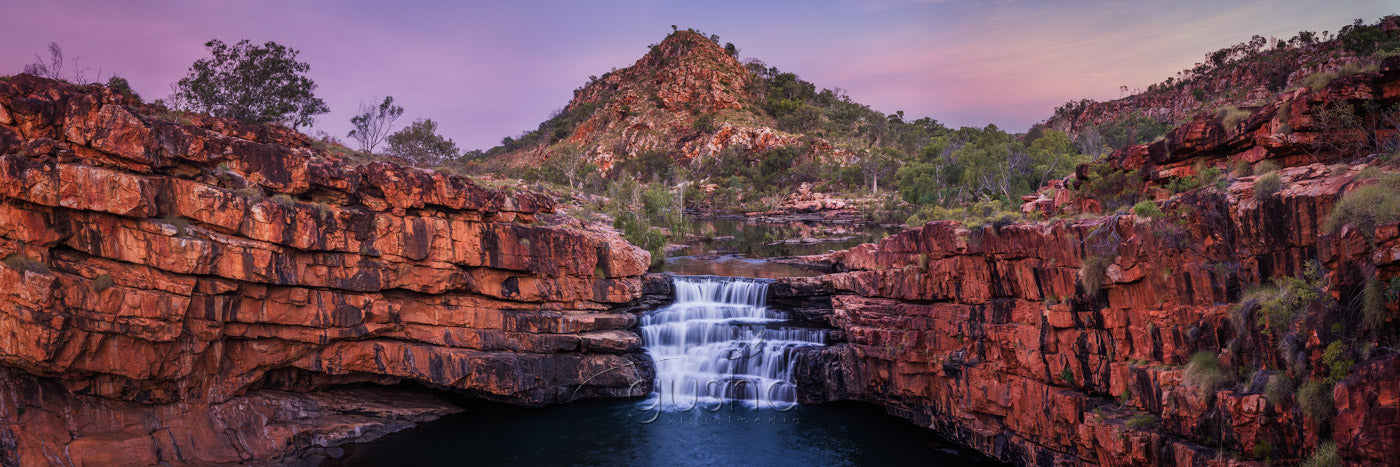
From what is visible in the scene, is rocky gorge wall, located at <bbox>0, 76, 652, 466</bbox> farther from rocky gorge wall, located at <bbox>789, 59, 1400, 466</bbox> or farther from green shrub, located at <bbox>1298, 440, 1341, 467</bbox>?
green shrub, located at <bbox>1298, 440, 1341, 467</bbox>

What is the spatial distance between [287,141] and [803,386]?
62.1ft

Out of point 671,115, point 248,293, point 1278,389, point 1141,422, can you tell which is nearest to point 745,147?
point 671,115

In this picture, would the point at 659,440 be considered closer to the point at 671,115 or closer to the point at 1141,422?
the point at 1141,422

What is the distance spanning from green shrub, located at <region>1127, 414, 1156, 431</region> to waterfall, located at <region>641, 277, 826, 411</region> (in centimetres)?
1105

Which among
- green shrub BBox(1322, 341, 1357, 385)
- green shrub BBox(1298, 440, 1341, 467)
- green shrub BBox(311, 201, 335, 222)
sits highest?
green shrub BBox(311, 201, 335, 222)

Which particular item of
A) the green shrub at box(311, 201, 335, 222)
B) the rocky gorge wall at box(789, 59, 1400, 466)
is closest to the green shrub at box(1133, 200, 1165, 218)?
the rocky gorge wall at box(789, 59, 1400, 466)

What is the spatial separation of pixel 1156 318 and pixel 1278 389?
303cm

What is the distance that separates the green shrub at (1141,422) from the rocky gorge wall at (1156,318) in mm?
30

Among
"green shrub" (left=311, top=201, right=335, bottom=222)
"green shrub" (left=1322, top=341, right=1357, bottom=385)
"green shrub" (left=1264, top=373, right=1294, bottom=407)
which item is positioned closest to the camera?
"green shrub" (left=1322, top=341, right=1357, bottom=385)

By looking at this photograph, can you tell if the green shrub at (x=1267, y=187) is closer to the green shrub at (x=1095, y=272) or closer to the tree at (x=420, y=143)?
the green shrub at (x=1095, y=272)

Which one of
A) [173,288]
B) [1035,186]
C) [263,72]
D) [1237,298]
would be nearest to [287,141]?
[173,288]

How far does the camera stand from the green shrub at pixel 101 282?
15.6m

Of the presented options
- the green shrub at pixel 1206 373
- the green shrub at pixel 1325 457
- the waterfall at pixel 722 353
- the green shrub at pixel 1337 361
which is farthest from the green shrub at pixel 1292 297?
the waterfall at pixel 722 353

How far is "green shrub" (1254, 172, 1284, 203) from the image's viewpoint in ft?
39.6
